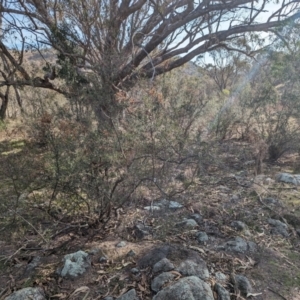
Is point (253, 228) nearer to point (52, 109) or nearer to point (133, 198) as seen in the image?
point (133, 198)

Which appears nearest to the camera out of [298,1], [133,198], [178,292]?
[178,292]

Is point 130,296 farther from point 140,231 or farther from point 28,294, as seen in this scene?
point 140,231

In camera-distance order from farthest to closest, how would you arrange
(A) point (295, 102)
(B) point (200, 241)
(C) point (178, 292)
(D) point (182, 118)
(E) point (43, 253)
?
1. (A) point (295, 102)
2. (D) point (182, 118)
3. (B) point (200, 241)
4. (E) point (43, 253)
5. (C) point (178, 292)

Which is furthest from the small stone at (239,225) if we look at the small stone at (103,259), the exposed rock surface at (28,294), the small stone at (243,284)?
the exposed rock surface at (28,294)

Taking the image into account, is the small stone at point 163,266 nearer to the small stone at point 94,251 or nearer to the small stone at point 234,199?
the small stone at point 94,251

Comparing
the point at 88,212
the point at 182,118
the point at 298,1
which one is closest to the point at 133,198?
the point at 88,212

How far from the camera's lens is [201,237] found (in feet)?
9.48

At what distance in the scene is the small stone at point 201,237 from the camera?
9.31ft

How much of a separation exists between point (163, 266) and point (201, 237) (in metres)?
0.72

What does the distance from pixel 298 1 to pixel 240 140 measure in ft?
10.7

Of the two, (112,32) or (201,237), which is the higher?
(112,32)

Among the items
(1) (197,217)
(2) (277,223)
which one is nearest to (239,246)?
(1) (197,217)

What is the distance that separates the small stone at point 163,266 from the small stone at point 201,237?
0.61m

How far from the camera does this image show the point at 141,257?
2506mm
